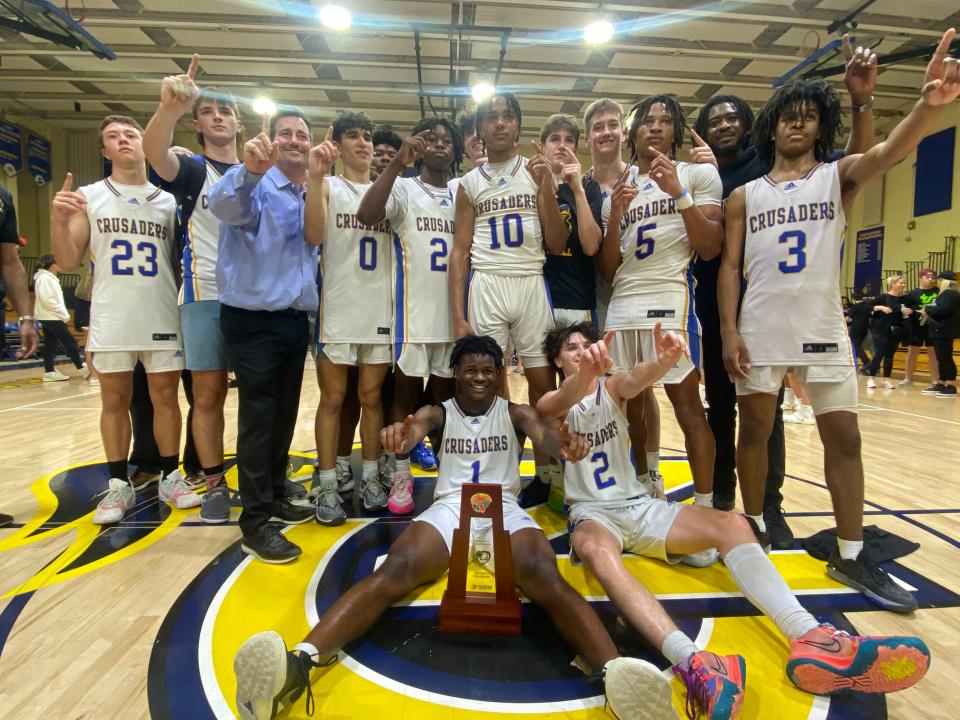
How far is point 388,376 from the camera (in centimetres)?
348

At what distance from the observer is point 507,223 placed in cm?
280

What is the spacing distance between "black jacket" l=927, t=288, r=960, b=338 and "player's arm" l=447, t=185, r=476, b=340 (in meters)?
9.39

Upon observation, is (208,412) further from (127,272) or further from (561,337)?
(561,337)

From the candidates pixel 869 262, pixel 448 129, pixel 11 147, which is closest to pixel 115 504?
pixel 448 129

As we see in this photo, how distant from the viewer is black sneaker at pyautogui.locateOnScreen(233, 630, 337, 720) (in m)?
1.37

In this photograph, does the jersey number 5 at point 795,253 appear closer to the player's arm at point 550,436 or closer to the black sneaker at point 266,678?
the player's arm at point 550,436

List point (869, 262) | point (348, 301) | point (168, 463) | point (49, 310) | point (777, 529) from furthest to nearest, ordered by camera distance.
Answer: point (869, 262) → point (49, 310) → point (168, 463) → point (348, 301) → point (777, 529)

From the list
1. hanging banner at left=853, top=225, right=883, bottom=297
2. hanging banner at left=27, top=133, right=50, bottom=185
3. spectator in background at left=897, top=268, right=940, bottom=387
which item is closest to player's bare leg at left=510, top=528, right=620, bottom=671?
spectator in background at left=897, top=268, right=940, bottom=387

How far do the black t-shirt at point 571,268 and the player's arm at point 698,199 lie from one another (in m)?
0.45

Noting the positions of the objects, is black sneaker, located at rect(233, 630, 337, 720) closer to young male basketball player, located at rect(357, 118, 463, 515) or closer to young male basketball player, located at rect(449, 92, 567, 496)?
young male basketball player, located at rect(357, 118, 463, 515)

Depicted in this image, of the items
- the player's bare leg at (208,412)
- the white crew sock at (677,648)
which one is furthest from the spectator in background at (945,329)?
the player's bare leg at (208,412)

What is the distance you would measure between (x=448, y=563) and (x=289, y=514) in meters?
1.19

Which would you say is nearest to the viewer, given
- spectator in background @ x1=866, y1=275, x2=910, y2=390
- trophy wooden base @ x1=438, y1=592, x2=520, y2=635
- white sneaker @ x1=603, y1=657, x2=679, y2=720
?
white sneaker @ x1=603, y1=657, x2=679, y2=720

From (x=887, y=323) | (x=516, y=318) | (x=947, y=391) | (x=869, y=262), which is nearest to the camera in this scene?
(x=516, y=318)
